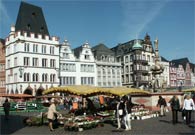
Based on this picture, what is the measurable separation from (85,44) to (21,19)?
15936 millimetres

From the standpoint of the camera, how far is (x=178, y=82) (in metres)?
103

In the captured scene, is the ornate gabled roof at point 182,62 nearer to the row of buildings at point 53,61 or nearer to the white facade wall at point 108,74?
the row of buildings at point 53,61

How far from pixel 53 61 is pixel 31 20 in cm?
990

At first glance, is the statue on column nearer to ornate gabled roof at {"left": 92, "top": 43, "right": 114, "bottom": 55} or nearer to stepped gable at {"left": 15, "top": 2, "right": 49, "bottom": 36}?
stepped gable at {"left": 15, "top": 2, "right": 49, "bottom": 36}

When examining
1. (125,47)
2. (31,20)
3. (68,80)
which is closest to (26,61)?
(31,20)

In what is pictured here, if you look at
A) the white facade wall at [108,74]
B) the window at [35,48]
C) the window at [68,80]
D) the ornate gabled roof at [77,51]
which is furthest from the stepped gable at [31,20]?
the white facade wall at [108,74]

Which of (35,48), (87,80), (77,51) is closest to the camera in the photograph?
(35,48)

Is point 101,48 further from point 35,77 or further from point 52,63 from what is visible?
point 35,77

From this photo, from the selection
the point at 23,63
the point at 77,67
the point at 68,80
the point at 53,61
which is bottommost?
the point at 68,80

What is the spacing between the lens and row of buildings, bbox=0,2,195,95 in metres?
57.7

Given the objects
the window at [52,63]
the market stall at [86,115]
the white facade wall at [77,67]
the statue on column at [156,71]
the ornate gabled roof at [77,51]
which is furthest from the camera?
the ornate gabled roof at [77,51]

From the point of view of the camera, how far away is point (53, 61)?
6169 cm

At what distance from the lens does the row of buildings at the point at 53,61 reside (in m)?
57.7

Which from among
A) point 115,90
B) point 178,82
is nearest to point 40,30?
point 115,90
